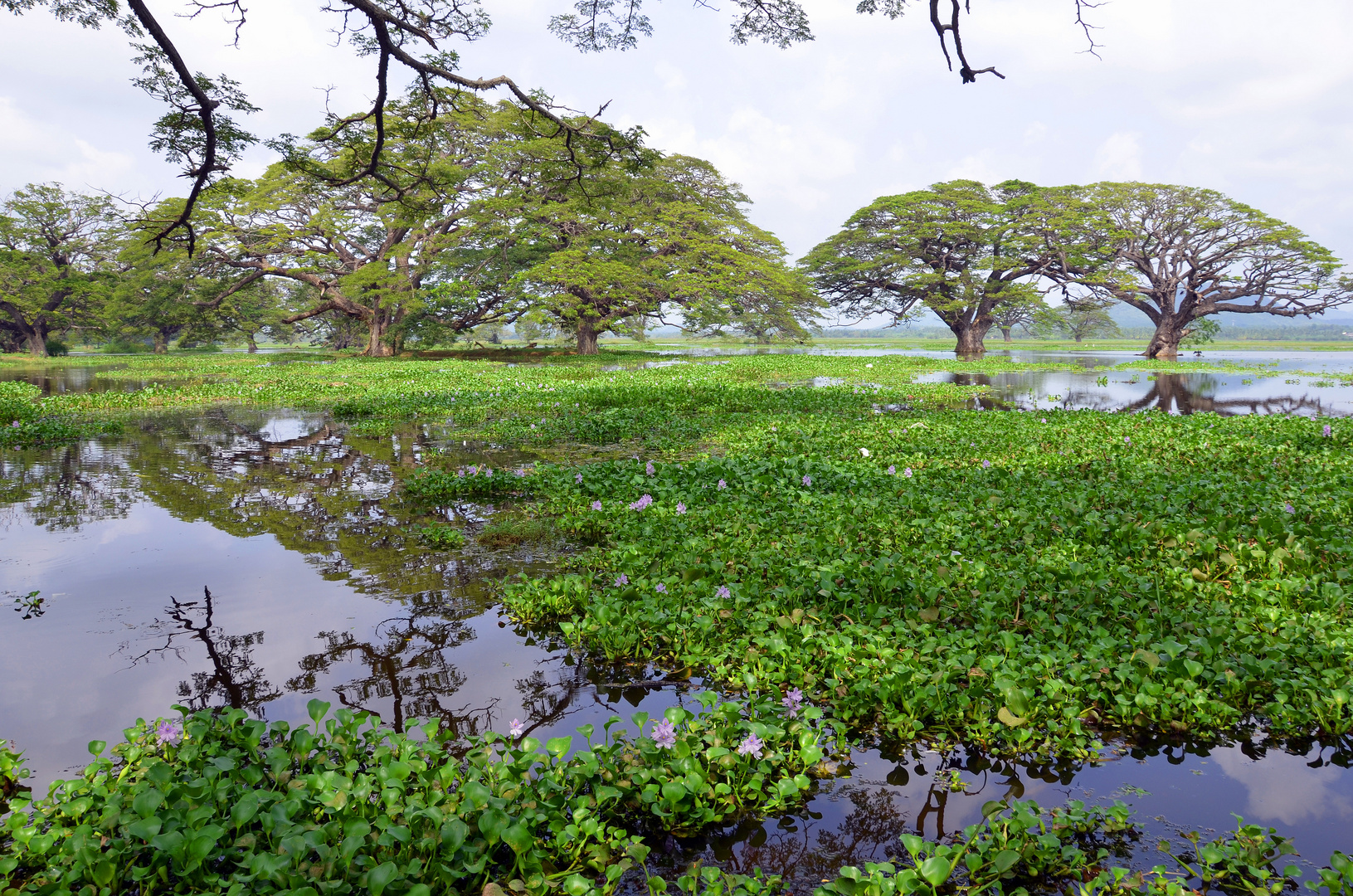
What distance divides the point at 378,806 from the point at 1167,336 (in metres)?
46.4

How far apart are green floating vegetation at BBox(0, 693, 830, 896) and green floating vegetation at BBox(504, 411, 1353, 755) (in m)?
0.82

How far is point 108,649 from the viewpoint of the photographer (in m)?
4.32

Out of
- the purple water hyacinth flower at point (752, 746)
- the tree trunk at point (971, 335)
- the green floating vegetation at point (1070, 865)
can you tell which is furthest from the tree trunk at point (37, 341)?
the green floating vegetation at point (1070, 865)

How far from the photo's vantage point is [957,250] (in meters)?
40.8

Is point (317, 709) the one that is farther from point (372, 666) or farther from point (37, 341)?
point (37, 341)

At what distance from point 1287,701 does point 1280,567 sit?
173cm

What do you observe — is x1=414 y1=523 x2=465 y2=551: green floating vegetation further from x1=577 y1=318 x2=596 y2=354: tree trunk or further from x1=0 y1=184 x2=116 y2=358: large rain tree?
x1=0 y1=184 x2=116 y2=358: large rain tree

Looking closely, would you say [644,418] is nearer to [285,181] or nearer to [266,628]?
[266,628]

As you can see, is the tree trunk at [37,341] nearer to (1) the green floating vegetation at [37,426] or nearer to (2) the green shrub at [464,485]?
(1) the green floating vegetation at [37,426]

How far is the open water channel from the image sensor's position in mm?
2846

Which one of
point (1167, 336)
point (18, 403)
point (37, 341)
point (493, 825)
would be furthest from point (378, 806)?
point (37, 341)

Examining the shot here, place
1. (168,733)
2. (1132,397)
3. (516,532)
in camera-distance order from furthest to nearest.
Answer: (1132,397) → (516,532) → (168,733)

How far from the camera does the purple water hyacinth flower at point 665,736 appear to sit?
2930 millimetres

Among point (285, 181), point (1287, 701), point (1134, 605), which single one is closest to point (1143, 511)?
point (1134, 605)
